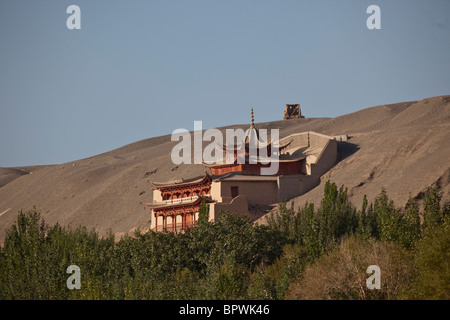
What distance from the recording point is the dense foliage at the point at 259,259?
119 ft

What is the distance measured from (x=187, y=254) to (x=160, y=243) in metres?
1.75

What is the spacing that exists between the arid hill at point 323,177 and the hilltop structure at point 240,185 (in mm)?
1379

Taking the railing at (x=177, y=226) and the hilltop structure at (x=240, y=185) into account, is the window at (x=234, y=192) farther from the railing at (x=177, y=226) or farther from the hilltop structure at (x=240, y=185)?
the railing at (x=177, y=226)

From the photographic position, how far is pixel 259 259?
47125 mm

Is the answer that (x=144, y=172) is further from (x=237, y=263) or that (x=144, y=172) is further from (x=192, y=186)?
(x=237, y=263)

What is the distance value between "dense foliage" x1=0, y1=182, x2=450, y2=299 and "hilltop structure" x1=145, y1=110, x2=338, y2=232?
4.49 m

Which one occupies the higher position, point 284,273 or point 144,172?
point 144,172

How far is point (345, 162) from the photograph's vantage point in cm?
6844

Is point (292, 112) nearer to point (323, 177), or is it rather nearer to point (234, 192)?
point (323, 177)

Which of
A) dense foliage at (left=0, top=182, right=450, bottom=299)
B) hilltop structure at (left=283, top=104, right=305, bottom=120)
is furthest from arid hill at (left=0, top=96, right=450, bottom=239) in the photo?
dense foliage at (left=0, top=182, right=450, bottom=299)

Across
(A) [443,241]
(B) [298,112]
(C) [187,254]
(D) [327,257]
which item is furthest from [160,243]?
(B) [298,112]

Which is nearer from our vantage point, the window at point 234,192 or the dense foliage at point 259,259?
the dense foliage at point 259,259

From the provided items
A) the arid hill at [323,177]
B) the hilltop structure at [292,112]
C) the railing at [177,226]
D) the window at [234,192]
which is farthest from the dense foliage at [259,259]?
the hilltop structure at [292,112]

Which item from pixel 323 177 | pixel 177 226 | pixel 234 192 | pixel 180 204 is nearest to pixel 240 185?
pixel 234 192
